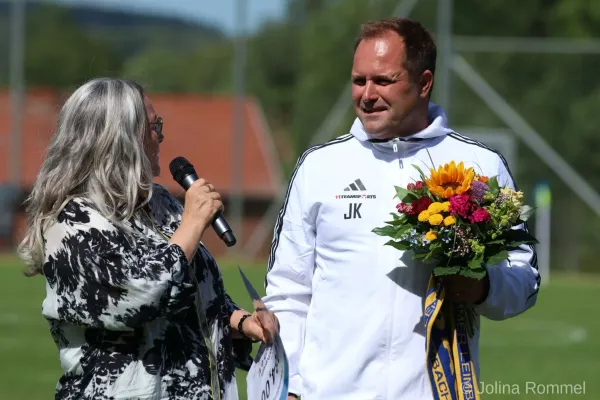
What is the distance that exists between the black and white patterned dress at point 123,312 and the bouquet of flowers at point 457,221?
755mm

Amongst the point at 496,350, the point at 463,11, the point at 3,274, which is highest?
the point at 463,11

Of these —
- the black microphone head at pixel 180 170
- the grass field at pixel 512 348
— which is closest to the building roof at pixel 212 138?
the grass field at pixel 512 348

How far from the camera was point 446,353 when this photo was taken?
436cm

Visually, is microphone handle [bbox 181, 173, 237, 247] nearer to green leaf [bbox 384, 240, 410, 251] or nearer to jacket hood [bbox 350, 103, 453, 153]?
green leaf [bbox 384, 240, 410, 251]

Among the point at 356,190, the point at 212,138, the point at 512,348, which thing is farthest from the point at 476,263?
the point at 212,138

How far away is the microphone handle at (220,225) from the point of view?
4238 millimetres

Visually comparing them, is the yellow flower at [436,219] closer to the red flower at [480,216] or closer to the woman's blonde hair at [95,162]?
the red flower at [480,216]

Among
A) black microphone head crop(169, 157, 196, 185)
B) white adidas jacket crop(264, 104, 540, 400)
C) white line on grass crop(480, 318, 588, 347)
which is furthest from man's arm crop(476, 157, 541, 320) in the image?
white line on grass crop(480, 318, 588, 347)

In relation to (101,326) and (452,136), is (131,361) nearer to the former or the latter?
(101,326)

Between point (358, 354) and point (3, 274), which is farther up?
point (358, 354)

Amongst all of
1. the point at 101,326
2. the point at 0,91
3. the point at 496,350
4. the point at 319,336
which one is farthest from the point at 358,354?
the point at 0,91

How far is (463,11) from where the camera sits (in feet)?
90.1

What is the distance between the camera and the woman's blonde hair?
4039 millimetres

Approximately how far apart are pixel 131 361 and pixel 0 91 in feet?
133
